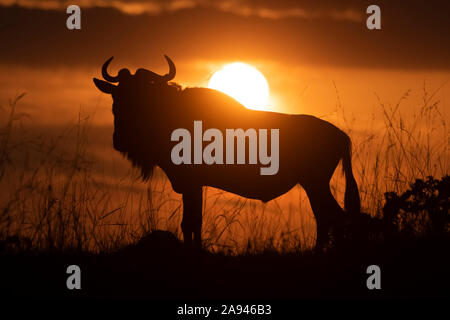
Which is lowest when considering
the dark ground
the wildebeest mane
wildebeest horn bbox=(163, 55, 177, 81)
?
the dark ground

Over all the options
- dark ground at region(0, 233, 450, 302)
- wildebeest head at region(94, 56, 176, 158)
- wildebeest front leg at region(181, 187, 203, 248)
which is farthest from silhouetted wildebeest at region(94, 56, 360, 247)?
dark ground at region(0, 233, 450, 302)

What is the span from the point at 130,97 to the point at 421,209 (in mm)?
3645

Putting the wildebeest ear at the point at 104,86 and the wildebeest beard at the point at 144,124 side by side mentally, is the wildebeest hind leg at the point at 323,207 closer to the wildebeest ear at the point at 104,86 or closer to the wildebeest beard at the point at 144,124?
the wildebeest beard at the point at 144,124

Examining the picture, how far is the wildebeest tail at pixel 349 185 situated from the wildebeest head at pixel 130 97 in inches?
93.8

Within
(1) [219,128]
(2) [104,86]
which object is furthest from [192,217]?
(2) [104,86]

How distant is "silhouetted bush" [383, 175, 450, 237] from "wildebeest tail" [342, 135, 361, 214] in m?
0.77

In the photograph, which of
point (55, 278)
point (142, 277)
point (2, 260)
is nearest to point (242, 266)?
point (142, 277)

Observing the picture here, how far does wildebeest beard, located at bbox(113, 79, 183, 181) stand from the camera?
7.73m

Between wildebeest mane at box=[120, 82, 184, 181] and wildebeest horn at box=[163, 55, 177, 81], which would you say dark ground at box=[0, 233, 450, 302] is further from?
wildebeest horn at box=[163, 55, 177, 81]

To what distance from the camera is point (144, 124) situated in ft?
25.7

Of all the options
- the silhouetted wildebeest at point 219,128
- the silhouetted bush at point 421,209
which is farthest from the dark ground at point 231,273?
the silhouetted wildebeest at point 219,128

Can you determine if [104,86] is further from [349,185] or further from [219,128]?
[349,185]

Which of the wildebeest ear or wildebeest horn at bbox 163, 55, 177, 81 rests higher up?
wildebeest horn at bbox 163, 55, 177, 81
